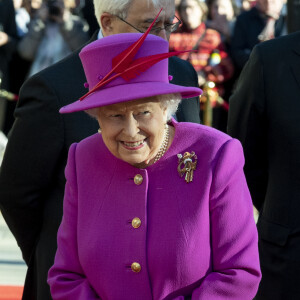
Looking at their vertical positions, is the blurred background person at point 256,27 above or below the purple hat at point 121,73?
below

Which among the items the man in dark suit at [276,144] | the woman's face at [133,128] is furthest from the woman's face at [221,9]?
the woman's face at [133,128]

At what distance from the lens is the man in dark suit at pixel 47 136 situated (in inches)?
137

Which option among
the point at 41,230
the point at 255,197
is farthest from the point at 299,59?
the point at 41,230

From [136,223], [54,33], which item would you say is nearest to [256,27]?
[54,33]

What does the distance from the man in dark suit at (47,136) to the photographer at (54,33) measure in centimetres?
530

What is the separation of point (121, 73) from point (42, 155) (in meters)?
0.90

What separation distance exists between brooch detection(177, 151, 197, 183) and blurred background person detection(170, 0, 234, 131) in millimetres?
6102

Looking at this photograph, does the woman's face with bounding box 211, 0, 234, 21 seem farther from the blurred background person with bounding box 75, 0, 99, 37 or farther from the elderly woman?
the elderly woman

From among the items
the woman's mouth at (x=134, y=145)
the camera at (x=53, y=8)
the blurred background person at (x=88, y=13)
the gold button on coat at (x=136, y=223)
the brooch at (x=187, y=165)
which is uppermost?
the woman's mouth at (x=134, y=145)

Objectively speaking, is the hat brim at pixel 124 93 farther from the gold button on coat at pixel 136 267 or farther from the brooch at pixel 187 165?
the gold button on coat at pixel 136 267

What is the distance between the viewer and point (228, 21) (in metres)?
9.70

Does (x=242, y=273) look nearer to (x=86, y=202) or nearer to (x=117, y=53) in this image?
(x=86, y=202)

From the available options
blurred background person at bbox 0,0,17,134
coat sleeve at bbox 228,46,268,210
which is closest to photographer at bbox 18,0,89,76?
blurred background person at bbox 0,0,17,134

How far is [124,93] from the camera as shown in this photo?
262cm
